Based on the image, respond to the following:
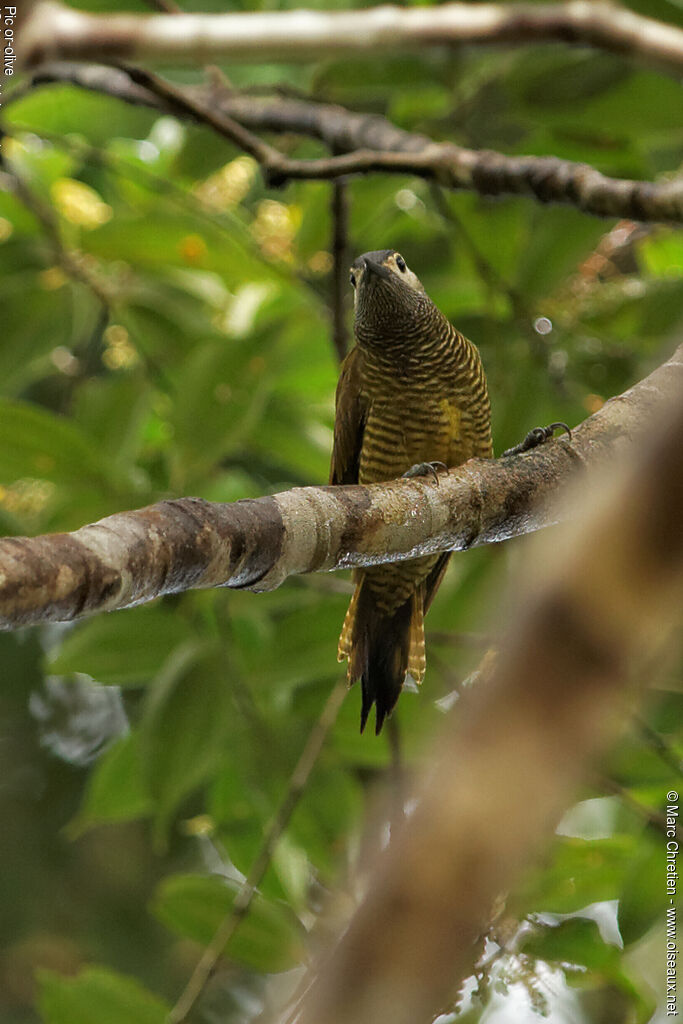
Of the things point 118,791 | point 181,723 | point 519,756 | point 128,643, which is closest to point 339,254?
point 128,643

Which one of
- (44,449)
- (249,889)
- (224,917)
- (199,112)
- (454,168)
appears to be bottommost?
(224,917)

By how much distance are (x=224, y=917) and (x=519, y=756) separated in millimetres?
2413

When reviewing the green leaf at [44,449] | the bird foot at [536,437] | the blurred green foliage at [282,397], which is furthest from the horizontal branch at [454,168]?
the green leaf at [44,449]

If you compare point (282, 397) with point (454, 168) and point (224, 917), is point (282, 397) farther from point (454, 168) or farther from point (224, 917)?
point (224, 917)

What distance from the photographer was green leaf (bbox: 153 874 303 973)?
2.55 m

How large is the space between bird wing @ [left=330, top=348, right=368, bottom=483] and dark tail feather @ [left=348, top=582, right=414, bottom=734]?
0.37m

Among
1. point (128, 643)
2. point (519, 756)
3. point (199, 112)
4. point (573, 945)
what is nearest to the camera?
point (519, 756)

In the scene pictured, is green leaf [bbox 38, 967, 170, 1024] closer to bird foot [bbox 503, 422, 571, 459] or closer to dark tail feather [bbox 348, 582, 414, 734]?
dark tail feather [bbox 348, 582, 414, 734]

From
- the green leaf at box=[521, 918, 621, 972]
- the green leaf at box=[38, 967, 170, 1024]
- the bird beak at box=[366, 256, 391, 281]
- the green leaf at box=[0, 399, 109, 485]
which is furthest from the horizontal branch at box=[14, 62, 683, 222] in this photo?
the green leaf at box=[38, 967, 170, 1024]

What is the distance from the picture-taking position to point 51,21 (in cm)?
129

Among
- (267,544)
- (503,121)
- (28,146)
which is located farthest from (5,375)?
(267,544)

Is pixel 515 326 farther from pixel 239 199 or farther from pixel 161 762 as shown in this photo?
pixel 161 762

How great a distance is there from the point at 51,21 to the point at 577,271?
211 centimetres

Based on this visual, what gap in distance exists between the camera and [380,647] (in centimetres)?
268
